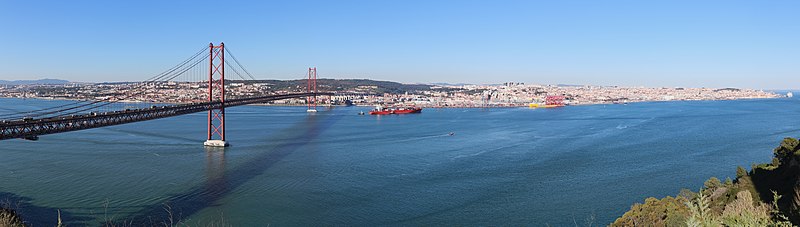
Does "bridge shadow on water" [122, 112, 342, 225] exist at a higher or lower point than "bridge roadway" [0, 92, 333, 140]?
lower

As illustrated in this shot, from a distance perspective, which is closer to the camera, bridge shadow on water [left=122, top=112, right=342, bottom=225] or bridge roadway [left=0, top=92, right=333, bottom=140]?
bridge roadway [left=0, top=92, right=333, bottom=140]

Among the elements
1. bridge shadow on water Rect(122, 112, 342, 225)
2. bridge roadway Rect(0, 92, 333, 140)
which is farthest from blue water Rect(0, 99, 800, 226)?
bridge roadway Rect(0, 92, 333, 140)

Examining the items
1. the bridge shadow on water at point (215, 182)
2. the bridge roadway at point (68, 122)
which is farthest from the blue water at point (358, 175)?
the bridge roadway at point (68, 122)

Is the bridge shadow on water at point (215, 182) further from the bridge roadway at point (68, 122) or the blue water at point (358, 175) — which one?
the bridge roadway at point (68, 122)

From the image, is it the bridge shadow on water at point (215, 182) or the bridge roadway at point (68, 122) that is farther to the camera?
the bridge shadow on water at point (215, 182)

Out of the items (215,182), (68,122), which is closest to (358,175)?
(215,182)

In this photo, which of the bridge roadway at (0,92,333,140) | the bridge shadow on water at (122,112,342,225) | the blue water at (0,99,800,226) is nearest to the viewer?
the bridge roadway at (0,92,333,140)

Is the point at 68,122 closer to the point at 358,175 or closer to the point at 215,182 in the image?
the point at 215,182

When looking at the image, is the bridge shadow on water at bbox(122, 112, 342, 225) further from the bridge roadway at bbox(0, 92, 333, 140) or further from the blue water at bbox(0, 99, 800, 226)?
the bridge roadway at bbox(0, 92, 333, 140)
